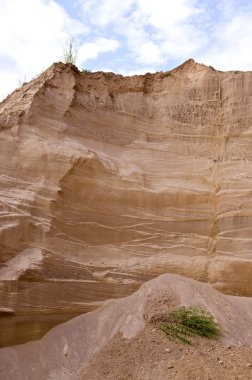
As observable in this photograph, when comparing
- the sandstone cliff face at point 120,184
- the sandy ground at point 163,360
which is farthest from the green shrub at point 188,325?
the sandstone cliff face at point 120,184

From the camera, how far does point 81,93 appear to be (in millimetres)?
9352

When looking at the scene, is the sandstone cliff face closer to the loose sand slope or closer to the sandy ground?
the loose sand slope

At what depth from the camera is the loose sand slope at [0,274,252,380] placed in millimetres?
6582

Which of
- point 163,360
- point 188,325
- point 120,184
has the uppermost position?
point 120,184

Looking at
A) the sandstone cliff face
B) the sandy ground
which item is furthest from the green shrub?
the sandstone cliff face

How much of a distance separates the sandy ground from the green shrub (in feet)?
0.38

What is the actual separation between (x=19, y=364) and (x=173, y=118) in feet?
17.4

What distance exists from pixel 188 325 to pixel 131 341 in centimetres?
86

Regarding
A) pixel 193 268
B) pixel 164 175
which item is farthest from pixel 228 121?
pixel 193 268

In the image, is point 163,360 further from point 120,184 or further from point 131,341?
point 120,184

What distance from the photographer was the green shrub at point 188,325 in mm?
7016

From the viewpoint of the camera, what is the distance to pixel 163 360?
6508 millimetres

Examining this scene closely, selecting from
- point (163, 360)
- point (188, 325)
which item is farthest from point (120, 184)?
point (163, 360)

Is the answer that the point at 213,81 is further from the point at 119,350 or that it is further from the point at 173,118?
the point at 119,350
